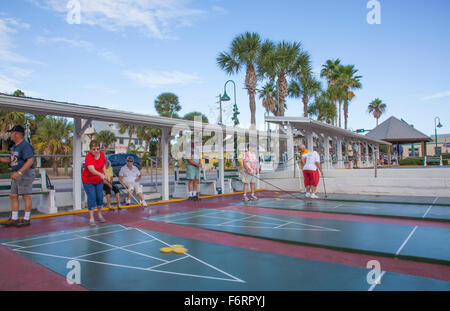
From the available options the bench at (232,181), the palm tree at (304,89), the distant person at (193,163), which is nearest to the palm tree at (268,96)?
the palm tree at (304,89)

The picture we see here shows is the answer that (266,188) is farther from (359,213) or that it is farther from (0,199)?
(0,199)

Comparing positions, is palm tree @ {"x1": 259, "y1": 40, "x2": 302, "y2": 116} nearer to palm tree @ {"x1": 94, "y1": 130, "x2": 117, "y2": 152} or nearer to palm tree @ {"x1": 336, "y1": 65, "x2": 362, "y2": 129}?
palm tree @ {"x1": 336, "y1": 65, "x2": 362, "y2": 129}

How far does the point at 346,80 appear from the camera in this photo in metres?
31.0

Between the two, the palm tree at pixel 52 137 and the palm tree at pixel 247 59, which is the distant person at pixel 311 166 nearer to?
the palm tree at pixel 247 59

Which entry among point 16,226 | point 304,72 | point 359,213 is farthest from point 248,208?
point 304,72

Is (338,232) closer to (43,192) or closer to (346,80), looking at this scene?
(43,192)

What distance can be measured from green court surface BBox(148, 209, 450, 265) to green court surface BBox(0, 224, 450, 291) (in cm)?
66

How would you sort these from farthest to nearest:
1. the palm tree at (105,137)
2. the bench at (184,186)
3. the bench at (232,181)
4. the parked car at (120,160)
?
the palm tree at (105,137) → the bench at (232,181) → the parked car at (120,160) → the bench at (184,186)

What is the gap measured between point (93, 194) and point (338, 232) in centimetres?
409

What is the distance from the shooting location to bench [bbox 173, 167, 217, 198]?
9773 millimetres

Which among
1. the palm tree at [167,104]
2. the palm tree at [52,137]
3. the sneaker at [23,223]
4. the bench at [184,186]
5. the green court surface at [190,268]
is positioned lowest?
the green court surface at [190,268]

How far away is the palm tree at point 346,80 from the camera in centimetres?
3098

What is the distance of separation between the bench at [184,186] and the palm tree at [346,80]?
80.0 feet

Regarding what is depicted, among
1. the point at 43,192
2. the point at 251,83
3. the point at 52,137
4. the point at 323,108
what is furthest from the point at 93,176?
the point at 323,108
